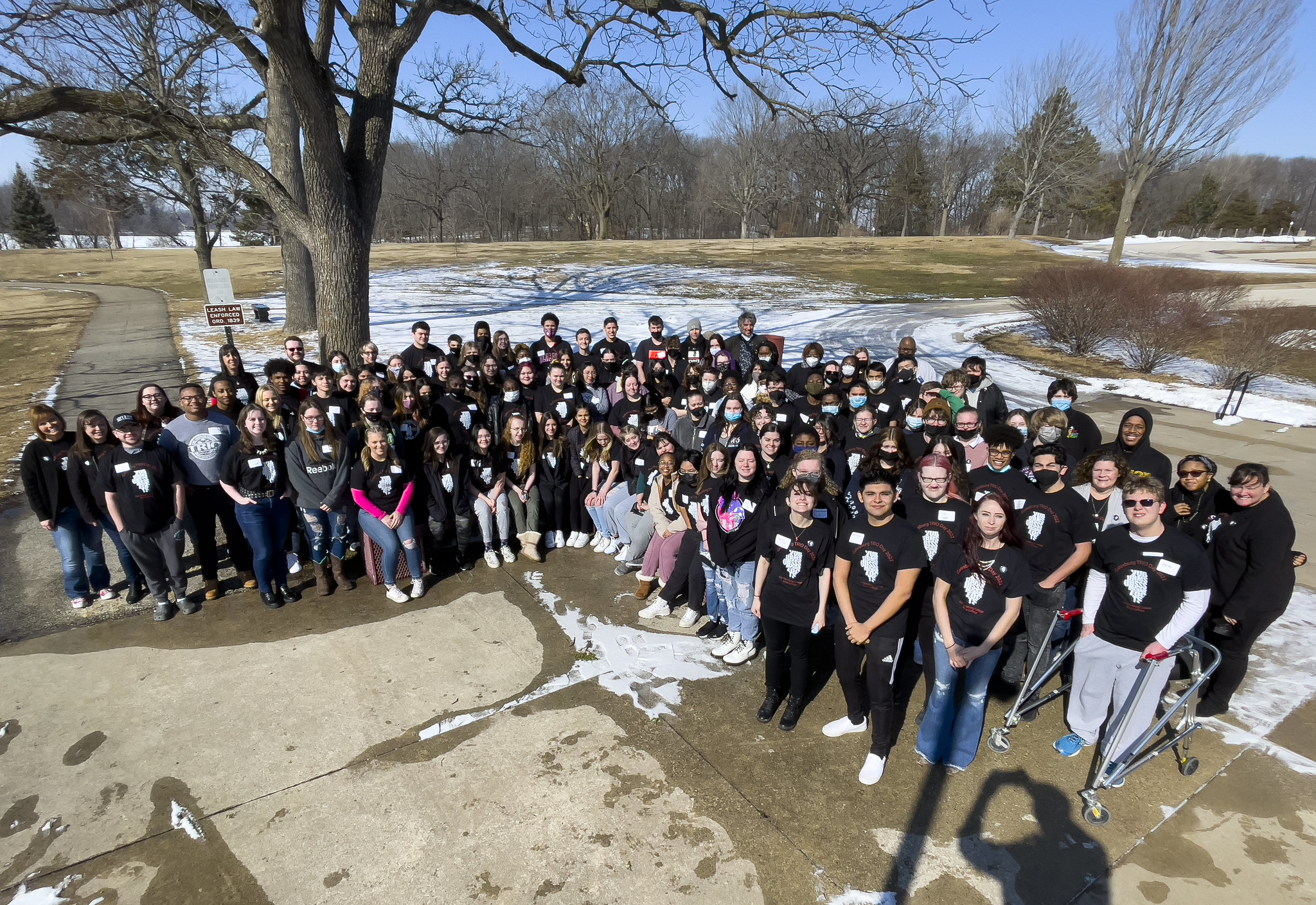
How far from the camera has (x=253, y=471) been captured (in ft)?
16.3

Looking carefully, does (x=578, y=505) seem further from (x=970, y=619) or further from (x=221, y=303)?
(x=221, y=303)

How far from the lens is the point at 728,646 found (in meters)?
4.73

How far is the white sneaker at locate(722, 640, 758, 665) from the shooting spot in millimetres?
4590

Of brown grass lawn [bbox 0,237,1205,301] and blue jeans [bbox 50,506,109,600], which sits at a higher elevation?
brown grass lawn [bbox 0,237,1205,301]

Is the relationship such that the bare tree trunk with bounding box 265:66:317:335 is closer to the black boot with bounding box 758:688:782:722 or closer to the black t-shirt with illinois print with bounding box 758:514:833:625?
the black t-shirt with illinois print with bounding box 758:514:833:625

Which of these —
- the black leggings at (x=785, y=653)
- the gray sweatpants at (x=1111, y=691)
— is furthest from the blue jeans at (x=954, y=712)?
the black leggings at (x=785, y=653)

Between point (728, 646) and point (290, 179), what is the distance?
11165 mm

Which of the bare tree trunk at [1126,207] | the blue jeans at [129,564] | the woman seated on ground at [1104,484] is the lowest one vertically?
the blue jeans at [129,564]

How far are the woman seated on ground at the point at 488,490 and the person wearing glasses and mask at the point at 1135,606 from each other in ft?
14.4

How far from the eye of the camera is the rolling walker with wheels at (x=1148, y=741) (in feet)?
10.9

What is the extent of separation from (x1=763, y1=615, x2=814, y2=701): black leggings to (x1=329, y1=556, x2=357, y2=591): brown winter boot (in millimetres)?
3514

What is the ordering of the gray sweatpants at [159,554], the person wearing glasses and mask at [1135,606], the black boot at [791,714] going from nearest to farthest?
the person wearing glasses and mask at [1135,606]
the black boot at [791,714]
the gray sweatpants at [159,554]

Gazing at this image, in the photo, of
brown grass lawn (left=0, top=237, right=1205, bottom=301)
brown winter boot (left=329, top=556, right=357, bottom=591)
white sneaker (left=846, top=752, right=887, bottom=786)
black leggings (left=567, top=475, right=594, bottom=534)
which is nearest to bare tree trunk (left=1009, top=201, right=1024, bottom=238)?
brown grass lawn (left=0, top=237, right=1205, bottom=301)

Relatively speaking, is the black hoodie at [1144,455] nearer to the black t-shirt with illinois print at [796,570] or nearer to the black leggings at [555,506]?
the black t-shirt with illinois print at [796,570]
